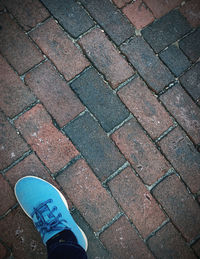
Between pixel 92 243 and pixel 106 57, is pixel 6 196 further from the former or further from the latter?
pixel 106 57

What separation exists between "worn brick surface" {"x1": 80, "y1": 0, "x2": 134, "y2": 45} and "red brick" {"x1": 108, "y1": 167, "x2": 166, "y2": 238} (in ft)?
3.73

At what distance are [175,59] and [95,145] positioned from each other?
103 centimetres

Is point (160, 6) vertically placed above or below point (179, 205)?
above

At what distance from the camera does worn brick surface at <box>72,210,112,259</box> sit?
5.74ft

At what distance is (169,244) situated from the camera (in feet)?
5.90

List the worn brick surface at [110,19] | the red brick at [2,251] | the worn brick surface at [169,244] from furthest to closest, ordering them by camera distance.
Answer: the worn brick surface at [110,19]
the worn brick surface at [169,244]
the red brick at [2,251]

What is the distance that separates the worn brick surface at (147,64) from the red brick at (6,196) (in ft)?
4.67

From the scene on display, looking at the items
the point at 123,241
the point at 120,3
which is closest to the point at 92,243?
the point at 123,241

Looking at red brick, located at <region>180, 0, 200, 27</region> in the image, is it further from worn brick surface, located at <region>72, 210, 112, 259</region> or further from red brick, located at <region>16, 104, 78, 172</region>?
worn brick surface, located at <region>72, 210, 112, 259</region>

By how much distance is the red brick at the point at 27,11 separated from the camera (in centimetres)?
183

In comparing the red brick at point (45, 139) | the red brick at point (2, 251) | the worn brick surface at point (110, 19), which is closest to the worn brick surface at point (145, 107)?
the worn brick surface at point (110, 19)

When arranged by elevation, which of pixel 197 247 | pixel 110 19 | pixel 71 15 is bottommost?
pixel 197 247

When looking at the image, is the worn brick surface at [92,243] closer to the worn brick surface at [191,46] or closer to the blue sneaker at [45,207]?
the blue sneaker at [45,207]

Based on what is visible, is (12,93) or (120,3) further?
(120,3)
